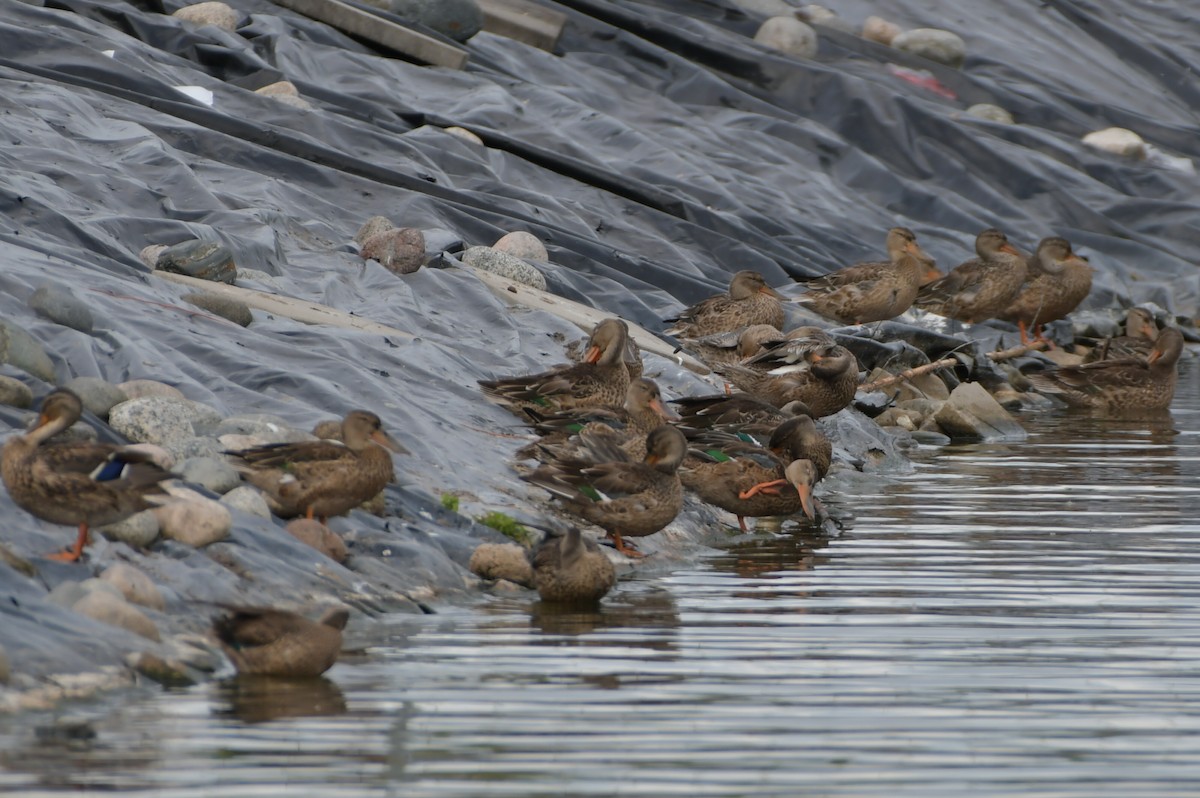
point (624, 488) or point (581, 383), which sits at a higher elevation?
point (624, 488)

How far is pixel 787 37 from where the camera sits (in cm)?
2575

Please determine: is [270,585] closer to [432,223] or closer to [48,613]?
[48,613]

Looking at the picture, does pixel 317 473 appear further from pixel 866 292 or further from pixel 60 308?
pixel 866 292

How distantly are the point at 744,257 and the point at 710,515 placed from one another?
8248 mm

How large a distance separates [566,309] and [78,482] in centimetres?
748

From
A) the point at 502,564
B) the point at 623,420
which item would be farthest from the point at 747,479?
the point at 502,564

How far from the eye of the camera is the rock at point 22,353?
8547mm

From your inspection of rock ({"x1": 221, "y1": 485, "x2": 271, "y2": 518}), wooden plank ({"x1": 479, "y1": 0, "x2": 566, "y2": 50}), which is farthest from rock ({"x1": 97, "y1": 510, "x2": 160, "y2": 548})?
wooden plank ({"x1": 479, "y1": 0, "x2": 566, "y2": 50})

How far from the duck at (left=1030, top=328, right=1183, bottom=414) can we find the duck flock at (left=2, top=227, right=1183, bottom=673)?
0.02 metres

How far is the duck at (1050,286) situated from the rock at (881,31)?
987cm

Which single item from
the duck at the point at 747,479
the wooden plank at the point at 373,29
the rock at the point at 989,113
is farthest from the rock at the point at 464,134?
the rock at the point at 989,113

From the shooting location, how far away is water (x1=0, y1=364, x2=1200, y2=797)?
16.5ft

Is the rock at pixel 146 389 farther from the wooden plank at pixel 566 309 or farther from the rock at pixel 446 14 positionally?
the rock at pixel 446 14

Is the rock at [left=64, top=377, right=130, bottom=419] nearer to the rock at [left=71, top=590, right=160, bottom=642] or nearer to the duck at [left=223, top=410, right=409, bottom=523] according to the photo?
the duck at [left=223, top=410, right=409, bottom=523]
